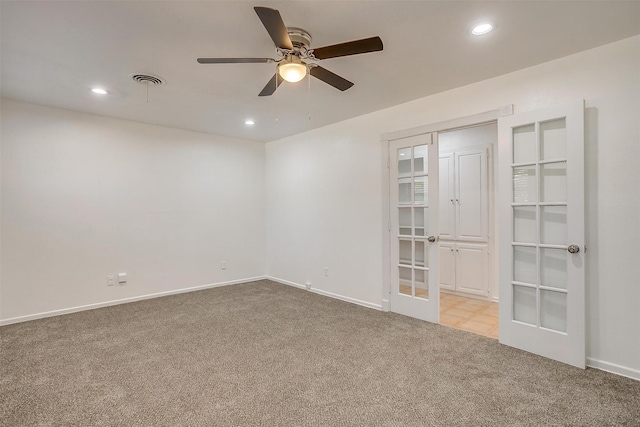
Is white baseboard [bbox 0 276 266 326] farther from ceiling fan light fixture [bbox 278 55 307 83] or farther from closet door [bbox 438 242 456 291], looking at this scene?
ceiling fan light fixture [bbox 278 55 307 83]

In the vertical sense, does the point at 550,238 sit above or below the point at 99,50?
below

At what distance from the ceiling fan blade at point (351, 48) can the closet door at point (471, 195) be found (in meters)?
3.27

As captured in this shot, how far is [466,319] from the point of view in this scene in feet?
12.4

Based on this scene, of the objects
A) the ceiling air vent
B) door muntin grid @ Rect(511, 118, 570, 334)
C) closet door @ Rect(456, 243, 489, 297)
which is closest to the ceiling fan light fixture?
the ceiling air vent

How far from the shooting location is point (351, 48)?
204 centimetres

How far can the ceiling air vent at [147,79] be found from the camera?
298 cm

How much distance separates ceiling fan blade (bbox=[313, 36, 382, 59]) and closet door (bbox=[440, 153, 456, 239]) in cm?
335

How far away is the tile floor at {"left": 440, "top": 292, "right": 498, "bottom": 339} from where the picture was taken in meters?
3.48

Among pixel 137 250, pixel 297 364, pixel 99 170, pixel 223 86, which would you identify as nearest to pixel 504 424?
pixel 297 364

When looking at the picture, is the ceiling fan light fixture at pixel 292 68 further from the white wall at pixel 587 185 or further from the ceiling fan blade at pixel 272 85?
the white wall at pixel 587 185

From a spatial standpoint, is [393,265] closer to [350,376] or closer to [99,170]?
[350,376]

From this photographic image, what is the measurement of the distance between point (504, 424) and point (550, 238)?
63.6 inches

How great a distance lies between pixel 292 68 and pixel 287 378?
2.26 metres

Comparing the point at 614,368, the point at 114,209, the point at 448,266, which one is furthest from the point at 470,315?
the point at 114,209
